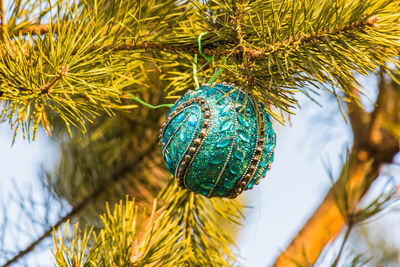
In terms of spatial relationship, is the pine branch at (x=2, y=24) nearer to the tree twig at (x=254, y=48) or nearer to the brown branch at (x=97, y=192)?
the tree twig at (x=254, y=48)

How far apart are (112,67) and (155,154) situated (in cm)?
35

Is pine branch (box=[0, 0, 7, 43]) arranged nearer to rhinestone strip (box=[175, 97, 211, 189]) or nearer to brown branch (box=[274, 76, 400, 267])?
rhinestone strip (box=[175, 97, 211, 189])

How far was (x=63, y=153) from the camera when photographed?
102 cm

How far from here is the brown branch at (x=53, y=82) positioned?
0.53m

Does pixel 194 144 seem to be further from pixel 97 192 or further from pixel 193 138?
pixel 97 192

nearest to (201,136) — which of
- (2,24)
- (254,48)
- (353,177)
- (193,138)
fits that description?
(193,138)

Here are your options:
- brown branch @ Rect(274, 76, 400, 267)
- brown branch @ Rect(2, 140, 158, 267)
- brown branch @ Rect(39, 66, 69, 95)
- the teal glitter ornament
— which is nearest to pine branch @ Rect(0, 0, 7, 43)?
brown branch @ Rect(39, 66, 69, 95)

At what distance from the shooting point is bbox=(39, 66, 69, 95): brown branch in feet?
1.75

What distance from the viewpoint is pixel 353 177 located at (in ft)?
2.88

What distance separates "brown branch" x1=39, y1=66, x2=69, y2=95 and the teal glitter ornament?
0.14 metres

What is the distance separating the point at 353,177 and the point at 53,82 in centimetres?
60

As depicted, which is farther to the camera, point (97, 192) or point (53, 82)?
point (97, 192)

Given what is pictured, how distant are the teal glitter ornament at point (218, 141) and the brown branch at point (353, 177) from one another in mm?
339

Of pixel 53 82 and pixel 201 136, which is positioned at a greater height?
pixel 53 82
